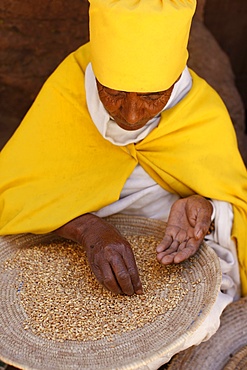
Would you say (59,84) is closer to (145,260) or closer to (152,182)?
(152,182)

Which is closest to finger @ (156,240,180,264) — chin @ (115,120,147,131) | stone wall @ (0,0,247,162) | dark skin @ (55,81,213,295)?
dark skin @ (55,81,213,295)

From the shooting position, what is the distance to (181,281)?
2.35 metres

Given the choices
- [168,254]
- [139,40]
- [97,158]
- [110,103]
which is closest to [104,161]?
[97,158]

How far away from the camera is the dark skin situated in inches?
89.2

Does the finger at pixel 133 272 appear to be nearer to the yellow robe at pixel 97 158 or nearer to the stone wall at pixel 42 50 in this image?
the yellow robe at pixel 97 158

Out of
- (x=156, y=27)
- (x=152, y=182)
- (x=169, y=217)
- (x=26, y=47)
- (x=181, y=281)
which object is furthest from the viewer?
(x=26, y=47)

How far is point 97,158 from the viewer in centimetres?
266

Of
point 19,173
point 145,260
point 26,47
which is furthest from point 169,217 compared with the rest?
point 26,47

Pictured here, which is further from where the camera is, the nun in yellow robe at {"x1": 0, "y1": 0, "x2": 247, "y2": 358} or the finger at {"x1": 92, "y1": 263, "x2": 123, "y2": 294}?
the nun in yellow robe at {"x1": 0, "y1": 0, "x2": 247, "y2": 358}

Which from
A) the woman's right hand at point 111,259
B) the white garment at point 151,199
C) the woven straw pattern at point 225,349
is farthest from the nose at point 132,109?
the woven straw pattern at point 225,349

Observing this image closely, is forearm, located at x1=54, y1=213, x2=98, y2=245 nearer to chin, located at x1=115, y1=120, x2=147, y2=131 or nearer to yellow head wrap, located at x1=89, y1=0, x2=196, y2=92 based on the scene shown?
chin, located at x1=115, y1=120, x2=147, y2=131

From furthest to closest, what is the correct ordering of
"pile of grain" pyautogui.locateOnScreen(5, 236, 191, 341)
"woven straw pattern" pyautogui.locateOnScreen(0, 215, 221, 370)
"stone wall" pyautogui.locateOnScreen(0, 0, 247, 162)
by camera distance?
"stone wall" pyautogui.locateOnScreen(0, 0, 247, 162) < "pile of grain" pyautogui.locateOnScreen(5, 236, 191, 341) < "woven straw pattern" pyautogui.locateOnScreen(0, 215, 221, 370)

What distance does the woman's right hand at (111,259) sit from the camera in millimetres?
2248

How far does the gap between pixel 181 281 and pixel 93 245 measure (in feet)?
1.06
